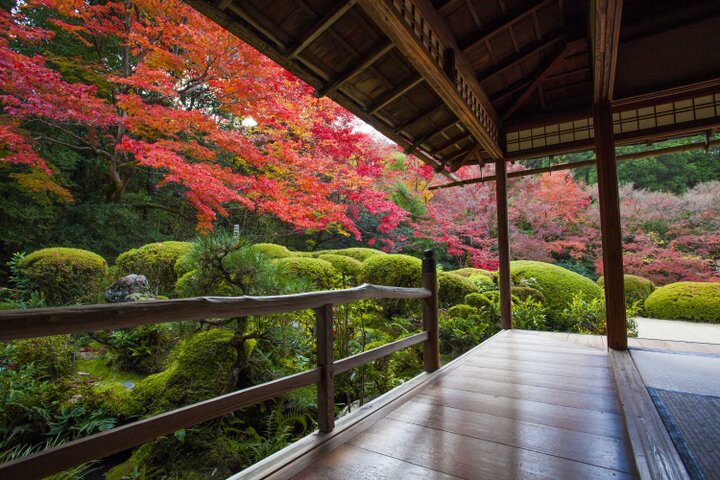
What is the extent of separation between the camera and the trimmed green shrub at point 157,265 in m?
5.72

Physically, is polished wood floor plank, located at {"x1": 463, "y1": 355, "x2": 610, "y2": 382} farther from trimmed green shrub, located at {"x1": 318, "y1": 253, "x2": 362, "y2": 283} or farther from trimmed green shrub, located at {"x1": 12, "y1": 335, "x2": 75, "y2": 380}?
trimmed green shrub, located at {"x1": 12, "y1": 335, "x2": 75, "y2": 380}

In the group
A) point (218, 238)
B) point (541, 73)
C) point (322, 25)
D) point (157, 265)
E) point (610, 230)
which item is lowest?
point (157, 265)

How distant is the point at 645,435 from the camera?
1542 mm

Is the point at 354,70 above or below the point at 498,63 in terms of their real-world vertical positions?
below

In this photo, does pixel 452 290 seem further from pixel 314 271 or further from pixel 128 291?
pixel 128 291

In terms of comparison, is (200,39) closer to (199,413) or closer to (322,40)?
(322,40)

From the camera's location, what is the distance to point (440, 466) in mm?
1436

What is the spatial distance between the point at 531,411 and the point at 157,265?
229 inches

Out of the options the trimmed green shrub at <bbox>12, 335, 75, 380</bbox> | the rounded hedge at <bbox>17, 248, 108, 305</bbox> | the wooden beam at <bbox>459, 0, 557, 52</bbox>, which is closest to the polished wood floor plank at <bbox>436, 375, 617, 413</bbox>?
the wooden beam at <bbox>459, 0, 557, 52</bbox>

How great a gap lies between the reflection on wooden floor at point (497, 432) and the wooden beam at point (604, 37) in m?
2.16

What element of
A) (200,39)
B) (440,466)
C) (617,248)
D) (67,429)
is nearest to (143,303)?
(440,466)

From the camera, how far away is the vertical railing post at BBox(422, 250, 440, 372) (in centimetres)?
276

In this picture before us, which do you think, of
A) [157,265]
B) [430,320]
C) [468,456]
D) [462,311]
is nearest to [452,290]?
[462,311]

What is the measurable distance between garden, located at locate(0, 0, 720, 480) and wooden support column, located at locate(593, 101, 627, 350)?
5.57ft
